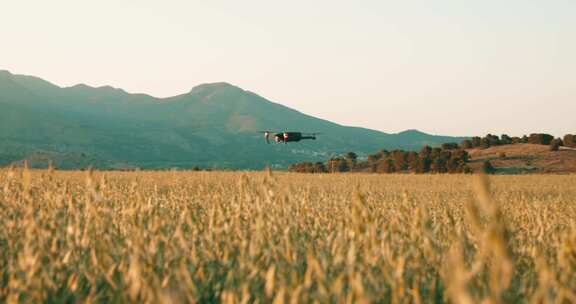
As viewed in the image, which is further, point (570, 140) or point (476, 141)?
point (476, 141)

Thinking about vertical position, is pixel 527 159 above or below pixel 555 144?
below

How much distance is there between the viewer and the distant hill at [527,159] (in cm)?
7000

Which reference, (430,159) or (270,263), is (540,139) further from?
(270,263)

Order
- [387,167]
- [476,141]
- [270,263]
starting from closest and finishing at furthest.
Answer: [270,263] → [387,167] → [476,141]

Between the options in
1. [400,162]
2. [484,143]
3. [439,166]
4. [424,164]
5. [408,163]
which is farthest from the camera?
[484,143]

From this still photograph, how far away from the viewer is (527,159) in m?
74.6

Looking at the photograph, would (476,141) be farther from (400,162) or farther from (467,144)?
(400,162)

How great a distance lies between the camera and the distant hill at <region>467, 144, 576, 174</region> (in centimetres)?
7000

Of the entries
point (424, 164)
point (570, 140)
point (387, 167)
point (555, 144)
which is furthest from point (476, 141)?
point (424, 164)

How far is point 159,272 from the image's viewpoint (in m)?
3.81

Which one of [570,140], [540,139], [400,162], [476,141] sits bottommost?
[400,162]

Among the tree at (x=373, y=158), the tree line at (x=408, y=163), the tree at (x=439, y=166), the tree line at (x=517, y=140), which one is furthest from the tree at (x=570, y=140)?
the tree at (x=439, y=166)

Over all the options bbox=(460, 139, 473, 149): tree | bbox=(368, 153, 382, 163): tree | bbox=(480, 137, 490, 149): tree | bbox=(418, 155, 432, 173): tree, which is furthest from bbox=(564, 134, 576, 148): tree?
bbox=(418, 155, 432, 173): tree

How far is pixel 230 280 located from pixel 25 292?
3.49 feet
